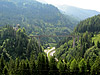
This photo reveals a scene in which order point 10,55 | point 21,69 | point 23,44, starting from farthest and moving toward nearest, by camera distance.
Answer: point 23,44
point 10,55
point 21,69

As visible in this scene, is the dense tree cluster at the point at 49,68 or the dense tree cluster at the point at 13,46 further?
the dense tree cluster at the point at 13,46

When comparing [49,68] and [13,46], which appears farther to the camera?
[13,46]

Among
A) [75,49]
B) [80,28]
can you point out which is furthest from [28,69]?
[80,28]

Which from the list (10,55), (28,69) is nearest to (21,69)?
(28,69)

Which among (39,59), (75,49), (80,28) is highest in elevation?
(80,28)

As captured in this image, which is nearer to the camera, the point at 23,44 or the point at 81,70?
the point at 81,70

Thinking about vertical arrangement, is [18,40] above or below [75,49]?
above

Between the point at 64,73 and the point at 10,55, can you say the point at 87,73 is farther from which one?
the point at 10,55

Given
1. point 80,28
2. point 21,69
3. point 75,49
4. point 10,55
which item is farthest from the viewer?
point 80,28

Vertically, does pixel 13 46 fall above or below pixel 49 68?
above

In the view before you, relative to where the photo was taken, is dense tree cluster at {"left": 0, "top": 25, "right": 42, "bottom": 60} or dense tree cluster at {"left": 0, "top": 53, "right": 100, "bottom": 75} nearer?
dense tree cluster at {"left": 0, "top": 53, "right": 100, "bottom": 75}
